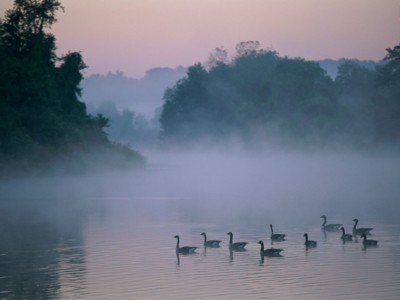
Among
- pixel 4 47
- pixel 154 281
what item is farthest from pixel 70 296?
pixel 4 47

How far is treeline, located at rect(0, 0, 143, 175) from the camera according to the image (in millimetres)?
79625

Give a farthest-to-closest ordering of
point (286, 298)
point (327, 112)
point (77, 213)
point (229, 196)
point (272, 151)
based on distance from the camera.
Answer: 1. point (272, 151)
2. point (327, 112)
3. point (229, 196)
4. point (77, 213)
5. point (286, 298)

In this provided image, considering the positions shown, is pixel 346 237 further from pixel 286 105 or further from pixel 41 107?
pixel 286 105

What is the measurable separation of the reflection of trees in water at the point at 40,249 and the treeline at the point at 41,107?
26.6 meters

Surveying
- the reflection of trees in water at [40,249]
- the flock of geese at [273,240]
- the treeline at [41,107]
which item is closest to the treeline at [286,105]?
the treeline at [41,107]

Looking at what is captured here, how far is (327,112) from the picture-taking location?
12938 cm

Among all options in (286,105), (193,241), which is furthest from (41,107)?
(286,105)

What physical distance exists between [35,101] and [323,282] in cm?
6232

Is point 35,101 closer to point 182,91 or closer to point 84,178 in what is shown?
point 84,178

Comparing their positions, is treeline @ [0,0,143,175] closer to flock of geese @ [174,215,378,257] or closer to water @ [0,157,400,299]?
water @ [0,157,400,299]

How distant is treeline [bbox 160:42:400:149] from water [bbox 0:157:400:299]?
135ft

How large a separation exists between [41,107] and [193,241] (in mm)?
51760

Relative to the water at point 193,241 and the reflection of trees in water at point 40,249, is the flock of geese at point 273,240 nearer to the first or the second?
the water at point 193,241

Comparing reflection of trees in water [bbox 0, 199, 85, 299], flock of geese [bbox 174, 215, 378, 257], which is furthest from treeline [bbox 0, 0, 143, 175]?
flock of geese [bbox 174, 215, 378, 257]
